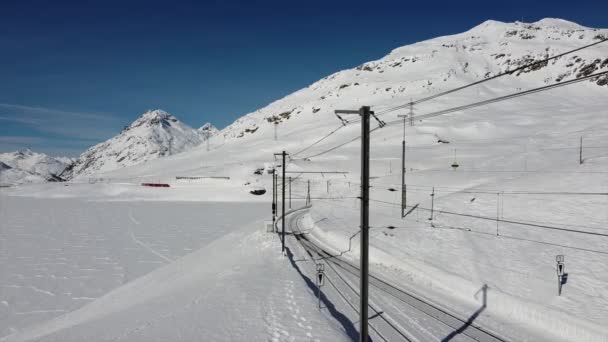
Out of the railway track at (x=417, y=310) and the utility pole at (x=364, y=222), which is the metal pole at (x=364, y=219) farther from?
the railway track at (x=417, y=310)

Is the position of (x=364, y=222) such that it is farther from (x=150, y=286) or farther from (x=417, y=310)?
A: (x=150, y=286)

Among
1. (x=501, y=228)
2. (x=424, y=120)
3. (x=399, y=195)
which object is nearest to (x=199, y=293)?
(x=501, y=228)

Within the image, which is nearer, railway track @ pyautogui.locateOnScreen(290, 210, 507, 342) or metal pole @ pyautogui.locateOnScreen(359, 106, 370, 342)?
metal pole @ pyautogui.locateOnScreen(359, 106, 370, 342)

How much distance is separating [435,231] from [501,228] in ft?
12.8

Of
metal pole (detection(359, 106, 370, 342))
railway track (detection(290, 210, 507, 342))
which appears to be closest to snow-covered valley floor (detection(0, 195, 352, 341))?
metal pole (detection(359, 106, 370, 342))

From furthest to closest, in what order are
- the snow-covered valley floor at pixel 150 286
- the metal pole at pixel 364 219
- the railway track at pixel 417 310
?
1. the railway track at pixel 417 310
2. the snow-covered valley floor at pixel 150 286
3. the metal pole at pixel 364 219

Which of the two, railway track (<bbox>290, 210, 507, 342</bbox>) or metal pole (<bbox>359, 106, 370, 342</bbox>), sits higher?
metal pole (<bbox>359, 106, 370, 342</bbox>)

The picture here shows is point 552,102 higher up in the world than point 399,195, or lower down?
higher up

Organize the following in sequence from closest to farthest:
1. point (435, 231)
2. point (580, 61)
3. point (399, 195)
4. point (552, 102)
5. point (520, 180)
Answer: point (435, 231) → point (520, 180) → point (399, 195) → point (552, 102) → point (580, 61)

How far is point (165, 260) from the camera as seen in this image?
87.7 ft

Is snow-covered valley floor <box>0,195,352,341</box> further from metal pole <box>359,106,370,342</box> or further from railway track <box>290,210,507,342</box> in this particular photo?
railway track <box>290,210,507,342</box>

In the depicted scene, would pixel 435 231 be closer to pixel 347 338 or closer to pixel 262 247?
pixel 262 247

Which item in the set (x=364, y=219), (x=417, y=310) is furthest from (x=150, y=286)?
(x=364, y=219)

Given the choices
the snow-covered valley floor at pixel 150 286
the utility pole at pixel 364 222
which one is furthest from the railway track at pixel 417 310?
the utility pole at pixel 364 222
